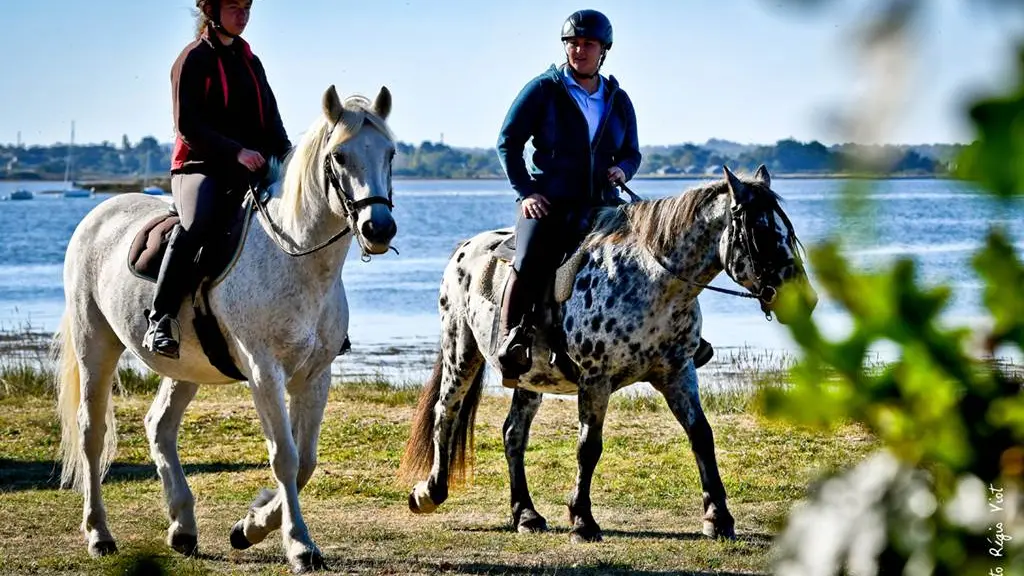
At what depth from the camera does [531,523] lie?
8.03 meters

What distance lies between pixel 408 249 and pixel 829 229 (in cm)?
4748

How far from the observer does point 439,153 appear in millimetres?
105938

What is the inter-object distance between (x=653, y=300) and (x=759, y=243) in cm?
65

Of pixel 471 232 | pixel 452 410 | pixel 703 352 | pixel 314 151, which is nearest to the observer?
pixel 314 151

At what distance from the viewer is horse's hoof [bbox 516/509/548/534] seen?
8.02 metres

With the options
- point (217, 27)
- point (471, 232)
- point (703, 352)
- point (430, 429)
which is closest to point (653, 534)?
point (703, 352)

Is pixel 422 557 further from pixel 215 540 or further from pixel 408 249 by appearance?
pixel 408 249

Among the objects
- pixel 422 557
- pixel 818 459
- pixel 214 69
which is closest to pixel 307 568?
pixel 422 557

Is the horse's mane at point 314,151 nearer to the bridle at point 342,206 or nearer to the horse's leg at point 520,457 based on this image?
the bridle at point 342,206

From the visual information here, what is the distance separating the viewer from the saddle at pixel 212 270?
6828 mm

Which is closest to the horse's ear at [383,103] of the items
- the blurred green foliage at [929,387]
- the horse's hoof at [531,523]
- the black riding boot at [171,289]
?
the black riding boot at [171,289]

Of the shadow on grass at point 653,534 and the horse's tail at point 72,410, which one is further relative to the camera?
the horse's tail at point 72,410

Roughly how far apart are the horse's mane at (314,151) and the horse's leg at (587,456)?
1.85 metres

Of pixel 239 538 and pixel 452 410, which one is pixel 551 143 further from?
pixel 239 538
